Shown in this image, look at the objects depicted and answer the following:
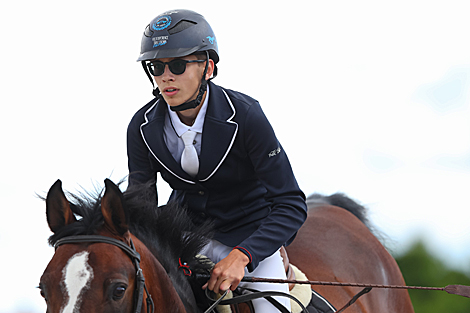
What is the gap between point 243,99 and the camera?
333 cm

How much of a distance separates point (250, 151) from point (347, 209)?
9.66 feet

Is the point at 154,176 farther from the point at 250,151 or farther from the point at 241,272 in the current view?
the point at 241,272

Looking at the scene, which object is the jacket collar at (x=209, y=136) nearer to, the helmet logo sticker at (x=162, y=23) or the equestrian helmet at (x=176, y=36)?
the equestrian helmet at (x=176, y=36)

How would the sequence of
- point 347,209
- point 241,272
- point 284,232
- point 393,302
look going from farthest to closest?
point 347,209
point 393,302
point 284,232
point 241,272

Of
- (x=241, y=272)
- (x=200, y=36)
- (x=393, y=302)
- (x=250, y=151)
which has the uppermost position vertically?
(x=200, y=36)

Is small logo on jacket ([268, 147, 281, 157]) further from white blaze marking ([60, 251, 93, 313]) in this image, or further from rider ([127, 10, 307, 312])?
white blaze marking ([60, 251, 93, 313])

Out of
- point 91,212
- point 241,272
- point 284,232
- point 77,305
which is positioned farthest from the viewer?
point 284,232

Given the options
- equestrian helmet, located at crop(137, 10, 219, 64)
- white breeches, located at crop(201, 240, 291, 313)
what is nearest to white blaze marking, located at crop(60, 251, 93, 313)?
white breeches, located at crop(201, 240, 291, 313)

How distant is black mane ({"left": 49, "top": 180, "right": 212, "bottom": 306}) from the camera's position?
248cm

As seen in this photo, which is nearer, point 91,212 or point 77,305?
point 77,305

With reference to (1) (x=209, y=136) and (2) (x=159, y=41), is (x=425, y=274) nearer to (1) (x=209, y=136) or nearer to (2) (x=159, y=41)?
(1) (x=209, y=136)

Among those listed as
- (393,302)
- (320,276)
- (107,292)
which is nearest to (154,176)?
(107,292)

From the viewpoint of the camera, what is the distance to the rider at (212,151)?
3.09 m

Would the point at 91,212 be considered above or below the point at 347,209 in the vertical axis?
above
